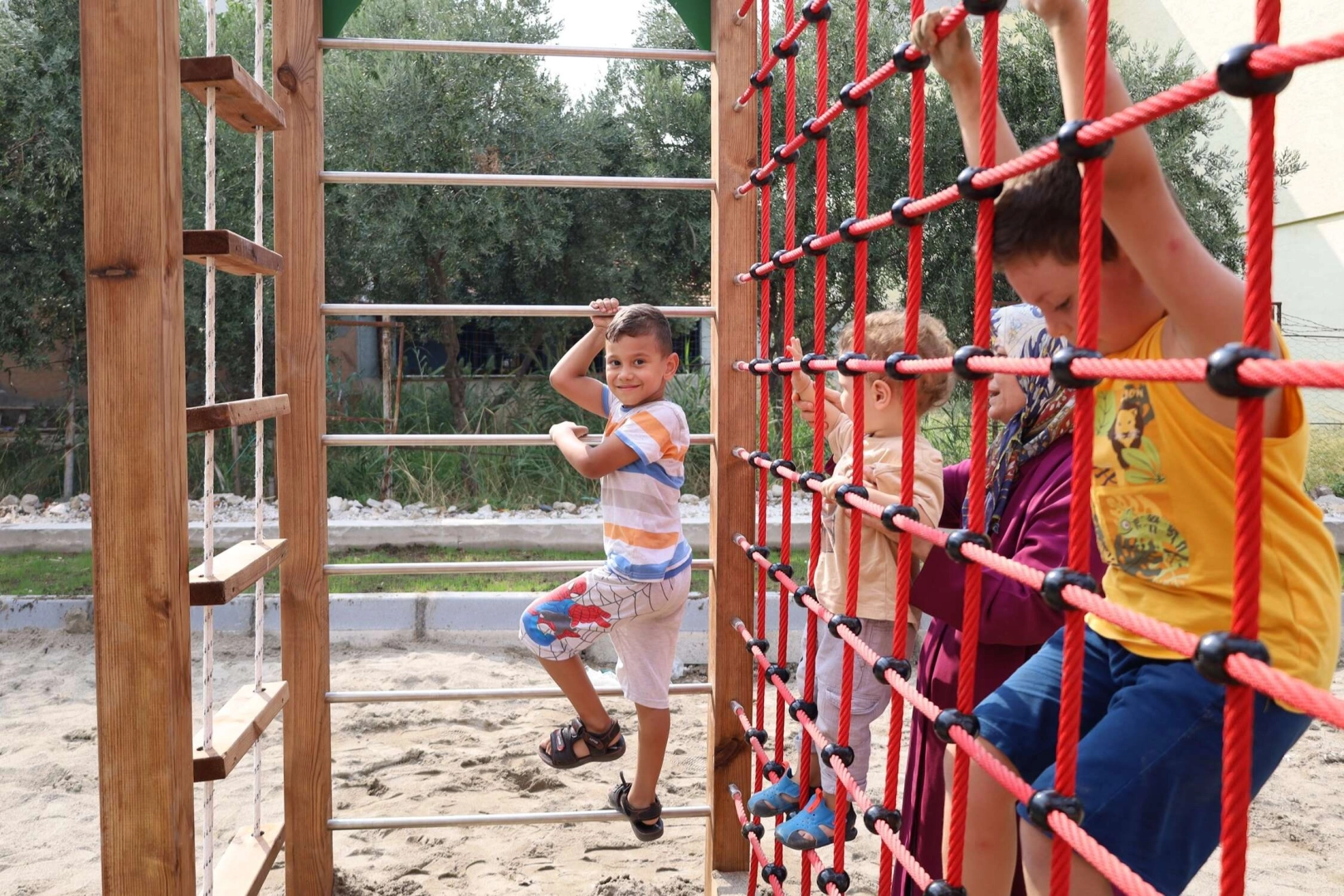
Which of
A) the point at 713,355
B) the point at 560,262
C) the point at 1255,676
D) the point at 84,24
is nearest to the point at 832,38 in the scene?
the point at 560,262

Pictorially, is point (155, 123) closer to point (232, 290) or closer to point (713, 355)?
point (713, 355)

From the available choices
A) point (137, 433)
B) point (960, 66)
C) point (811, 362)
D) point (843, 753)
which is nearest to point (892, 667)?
point (843, 753)

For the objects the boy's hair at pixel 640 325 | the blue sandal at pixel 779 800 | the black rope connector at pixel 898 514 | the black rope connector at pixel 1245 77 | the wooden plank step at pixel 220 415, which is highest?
the black rope connector at pixel 1245 77

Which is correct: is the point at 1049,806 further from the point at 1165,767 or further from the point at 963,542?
the point at 963,542

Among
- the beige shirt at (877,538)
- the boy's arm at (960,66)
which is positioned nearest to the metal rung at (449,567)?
the beige shirt at (877,538)

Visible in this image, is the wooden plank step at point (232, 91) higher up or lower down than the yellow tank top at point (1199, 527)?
higher up

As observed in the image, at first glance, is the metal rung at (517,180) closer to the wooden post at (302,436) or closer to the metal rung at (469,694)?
the wooden post at (302,436)

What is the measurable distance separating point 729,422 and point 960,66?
1.54 metres

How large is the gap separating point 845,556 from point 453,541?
14.9 feet

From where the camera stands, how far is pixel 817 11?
2234 millimetres

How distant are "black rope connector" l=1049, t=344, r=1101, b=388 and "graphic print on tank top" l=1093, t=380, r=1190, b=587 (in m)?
0.15

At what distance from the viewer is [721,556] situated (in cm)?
304

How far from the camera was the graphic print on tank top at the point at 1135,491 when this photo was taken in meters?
1.30

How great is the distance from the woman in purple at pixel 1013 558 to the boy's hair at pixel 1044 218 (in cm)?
36
